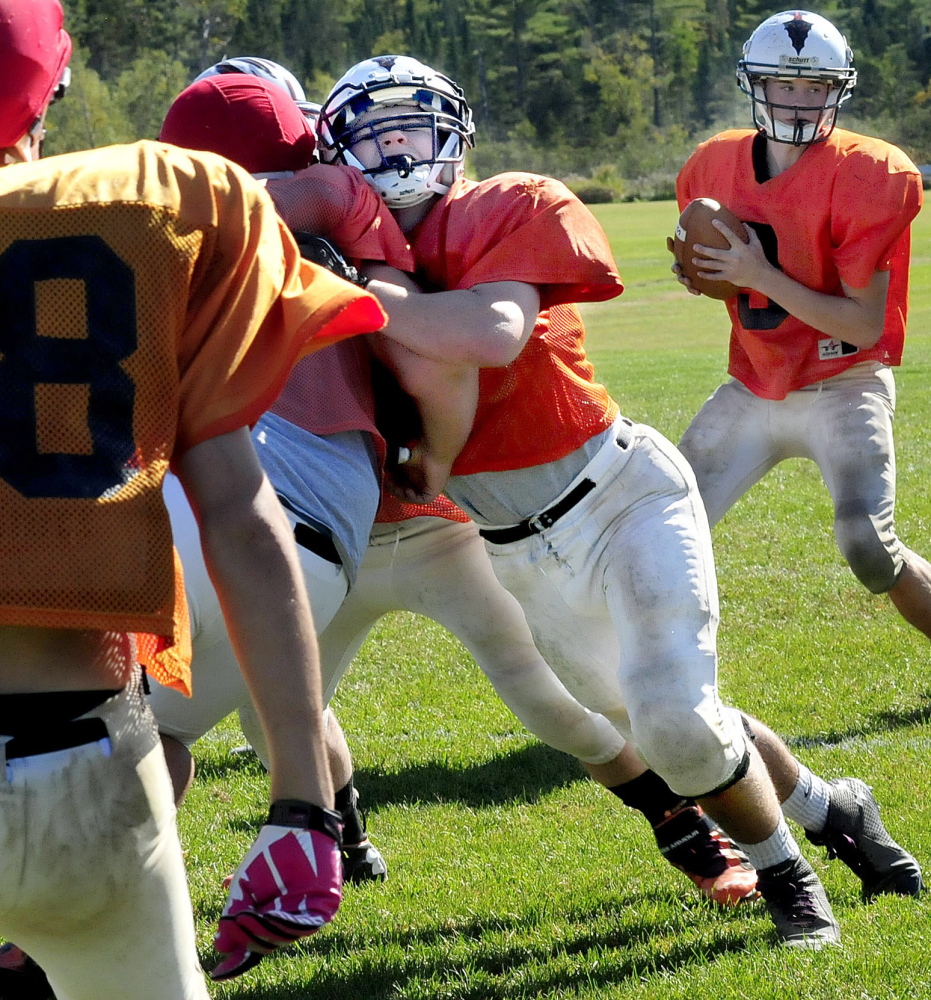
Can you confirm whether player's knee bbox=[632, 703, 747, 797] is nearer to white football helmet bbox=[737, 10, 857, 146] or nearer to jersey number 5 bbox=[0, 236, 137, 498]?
jersey number 5 bbox=[0, 236, 137, 498]

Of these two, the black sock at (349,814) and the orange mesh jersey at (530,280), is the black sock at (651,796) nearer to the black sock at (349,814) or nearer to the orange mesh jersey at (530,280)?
the black sock at (349,814)

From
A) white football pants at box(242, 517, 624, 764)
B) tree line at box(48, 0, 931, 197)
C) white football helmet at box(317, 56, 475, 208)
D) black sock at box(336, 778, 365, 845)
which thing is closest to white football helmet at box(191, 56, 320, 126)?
white football helmet at box(317, 56, 475, 208)

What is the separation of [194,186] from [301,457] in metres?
1.10

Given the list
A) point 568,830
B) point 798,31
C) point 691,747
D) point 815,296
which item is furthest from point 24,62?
point 798,31

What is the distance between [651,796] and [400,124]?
5.65 feet

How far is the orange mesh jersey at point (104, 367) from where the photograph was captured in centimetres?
157

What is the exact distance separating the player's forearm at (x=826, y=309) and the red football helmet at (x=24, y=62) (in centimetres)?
281

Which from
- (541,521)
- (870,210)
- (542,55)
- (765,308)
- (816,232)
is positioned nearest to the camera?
(541,521)

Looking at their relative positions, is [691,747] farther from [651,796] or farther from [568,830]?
[568,830]

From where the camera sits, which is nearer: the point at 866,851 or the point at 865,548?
the point at 866,851

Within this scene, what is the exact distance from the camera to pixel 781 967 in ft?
9.29

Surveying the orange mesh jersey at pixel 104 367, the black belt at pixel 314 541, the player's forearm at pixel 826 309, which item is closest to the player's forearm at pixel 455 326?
the black belt at pixel 314 541

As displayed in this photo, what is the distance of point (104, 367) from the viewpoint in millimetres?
1587

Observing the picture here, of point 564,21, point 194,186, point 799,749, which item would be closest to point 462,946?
point 799,749
